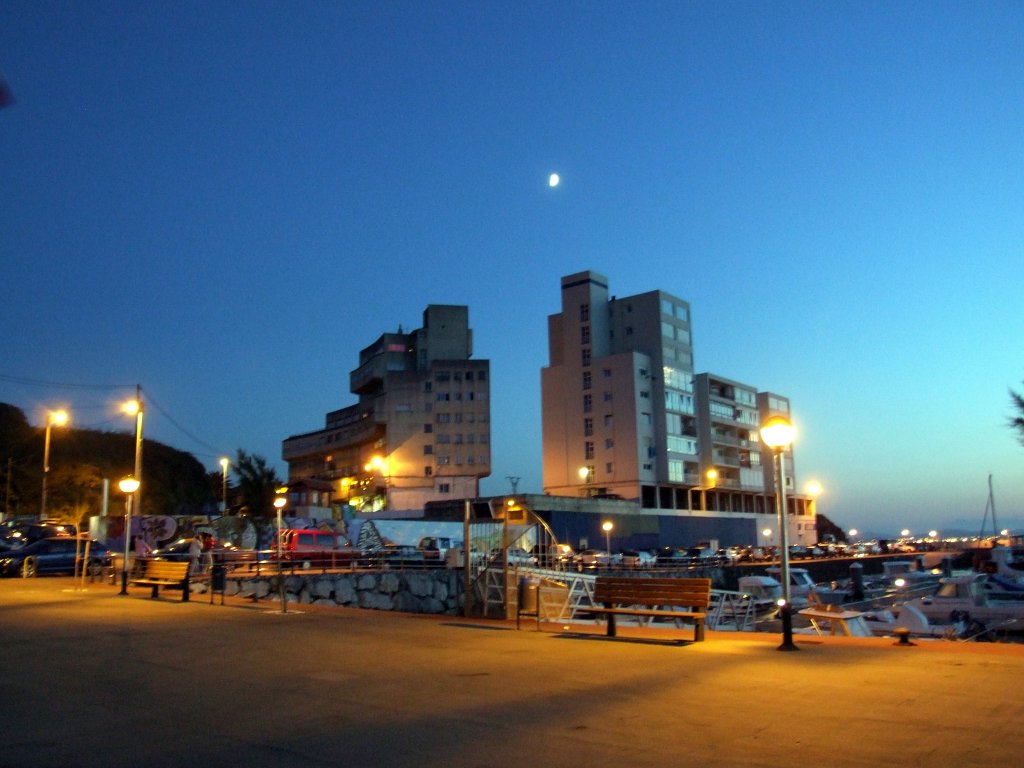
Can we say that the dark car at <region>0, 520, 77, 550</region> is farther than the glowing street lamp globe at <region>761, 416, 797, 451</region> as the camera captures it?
Yes

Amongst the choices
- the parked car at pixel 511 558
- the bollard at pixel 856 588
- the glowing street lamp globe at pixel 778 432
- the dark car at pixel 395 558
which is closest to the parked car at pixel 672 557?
the bollard at pixel 856 588

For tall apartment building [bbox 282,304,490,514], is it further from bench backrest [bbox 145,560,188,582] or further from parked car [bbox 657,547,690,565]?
bench backrest [bbox 145,560,188,582]

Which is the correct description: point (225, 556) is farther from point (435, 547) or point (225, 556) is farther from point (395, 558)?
point (435, 547)

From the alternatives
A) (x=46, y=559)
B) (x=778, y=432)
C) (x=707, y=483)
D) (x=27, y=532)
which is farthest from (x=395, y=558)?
(x=707, y=483)

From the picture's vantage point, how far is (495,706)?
782cm

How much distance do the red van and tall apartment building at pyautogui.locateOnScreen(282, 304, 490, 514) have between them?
48267 mm

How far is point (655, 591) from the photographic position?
12766 mm

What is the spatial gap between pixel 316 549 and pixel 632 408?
46.0 m

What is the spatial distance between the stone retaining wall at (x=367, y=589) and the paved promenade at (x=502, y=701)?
13083mm

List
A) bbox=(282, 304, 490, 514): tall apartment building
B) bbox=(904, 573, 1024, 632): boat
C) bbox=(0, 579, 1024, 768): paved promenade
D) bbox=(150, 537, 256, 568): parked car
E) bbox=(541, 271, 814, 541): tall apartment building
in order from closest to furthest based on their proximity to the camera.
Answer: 1. bbox=(0, 579, 1024, 768): paved promenade
2. bbox=(904, 573, 1024, 632): boat
3. bbox=(150, 537, 256, 568): parked car
4. bbox=(541, 271, 814, 541): tall apartment building
5. bbox=(282, 304, 490, 514): tall apartment building

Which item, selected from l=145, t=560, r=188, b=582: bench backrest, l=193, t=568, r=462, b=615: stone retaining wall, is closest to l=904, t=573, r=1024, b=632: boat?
l=193, t=568, r=462, b=615: stone retaining wall

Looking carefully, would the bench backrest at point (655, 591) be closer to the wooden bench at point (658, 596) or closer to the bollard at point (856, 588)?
the wooden bench at point (658, 596)

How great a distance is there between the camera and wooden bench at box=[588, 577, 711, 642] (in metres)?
12.2

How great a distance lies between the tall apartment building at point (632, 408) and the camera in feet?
250
